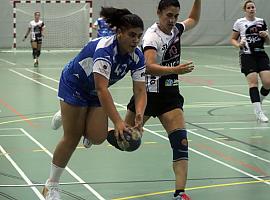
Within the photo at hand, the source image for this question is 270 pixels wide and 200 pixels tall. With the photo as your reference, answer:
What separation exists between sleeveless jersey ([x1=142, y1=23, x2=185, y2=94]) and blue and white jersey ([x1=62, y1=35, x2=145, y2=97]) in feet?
2.52

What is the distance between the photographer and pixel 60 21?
34.6 metres

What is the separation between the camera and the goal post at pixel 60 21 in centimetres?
3428

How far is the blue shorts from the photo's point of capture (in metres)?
6.24

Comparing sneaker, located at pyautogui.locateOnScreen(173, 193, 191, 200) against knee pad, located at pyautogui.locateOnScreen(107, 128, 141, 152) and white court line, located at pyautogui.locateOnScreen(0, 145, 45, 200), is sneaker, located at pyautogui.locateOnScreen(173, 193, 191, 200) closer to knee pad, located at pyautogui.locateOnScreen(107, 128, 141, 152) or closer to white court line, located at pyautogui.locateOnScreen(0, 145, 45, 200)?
knee pad, located at pyautogui.locateOnScreen(107, 128, 141, 152)

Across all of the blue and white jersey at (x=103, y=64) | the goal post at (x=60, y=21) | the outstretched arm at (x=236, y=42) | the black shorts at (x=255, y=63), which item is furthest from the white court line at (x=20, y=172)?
the goal post at (x=60, y=21)

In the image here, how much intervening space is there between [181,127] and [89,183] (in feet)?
4.33

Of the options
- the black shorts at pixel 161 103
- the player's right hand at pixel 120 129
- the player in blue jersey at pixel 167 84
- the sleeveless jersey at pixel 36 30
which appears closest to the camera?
the player's right hand at pixel 120 129

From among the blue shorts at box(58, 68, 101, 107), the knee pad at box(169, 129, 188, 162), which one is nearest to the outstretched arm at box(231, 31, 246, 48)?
the knee pad at box(169, 129, 188, 162)

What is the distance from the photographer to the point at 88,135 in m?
6.34

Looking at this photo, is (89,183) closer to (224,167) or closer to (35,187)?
(35,187)

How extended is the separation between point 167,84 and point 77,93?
106 centimetres

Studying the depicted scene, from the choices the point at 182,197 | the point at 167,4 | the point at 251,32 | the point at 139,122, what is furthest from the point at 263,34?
the point at 139,122

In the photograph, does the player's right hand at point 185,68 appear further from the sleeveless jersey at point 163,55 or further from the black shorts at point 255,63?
the black shorts at point 255,63

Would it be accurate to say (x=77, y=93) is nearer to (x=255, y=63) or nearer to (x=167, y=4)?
(x=167, y=4)
